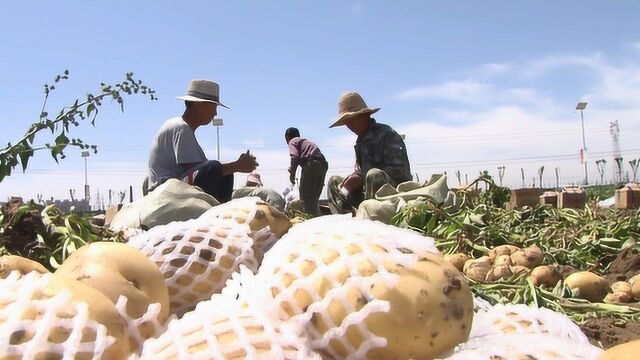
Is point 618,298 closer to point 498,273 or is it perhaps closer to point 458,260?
point 498,273

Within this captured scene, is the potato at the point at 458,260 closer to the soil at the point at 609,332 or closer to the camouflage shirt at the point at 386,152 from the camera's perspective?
the soil at the point at 609,332

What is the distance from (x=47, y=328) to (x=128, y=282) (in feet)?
1.36

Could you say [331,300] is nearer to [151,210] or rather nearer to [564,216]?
[151,210]

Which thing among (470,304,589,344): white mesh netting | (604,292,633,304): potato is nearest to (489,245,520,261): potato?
(604,292,633,304): potato

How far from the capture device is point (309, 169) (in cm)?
786

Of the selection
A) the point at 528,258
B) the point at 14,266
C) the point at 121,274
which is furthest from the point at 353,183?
the point at 121,274

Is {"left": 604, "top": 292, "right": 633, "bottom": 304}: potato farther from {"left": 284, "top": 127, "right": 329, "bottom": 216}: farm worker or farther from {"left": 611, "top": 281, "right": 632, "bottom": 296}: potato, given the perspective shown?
{"left": 284, "top": 127, "right": 329, "bottom": 216}: farm worker

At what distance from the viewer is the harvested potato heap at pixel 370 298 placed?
1.34 m

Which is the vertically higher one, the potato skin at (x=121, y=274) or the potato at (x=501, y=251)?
the potato skin at (x=121, y=274)

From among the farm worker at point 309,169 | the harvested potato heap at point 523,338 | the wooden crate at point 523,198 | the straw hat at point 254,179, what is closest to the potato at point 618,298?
the harvested potato heap at point 523,338

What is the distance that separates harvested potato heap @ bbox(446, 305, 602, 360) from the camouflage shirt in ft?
15.7

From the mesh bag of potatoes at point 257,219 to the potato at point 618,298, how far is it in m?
2.20

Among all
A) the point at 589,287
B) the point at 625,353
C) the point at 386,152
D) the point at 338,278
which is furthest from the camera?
the point at 386,152

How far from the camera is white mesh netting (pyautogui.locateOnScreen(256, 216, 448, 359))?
1333mm
